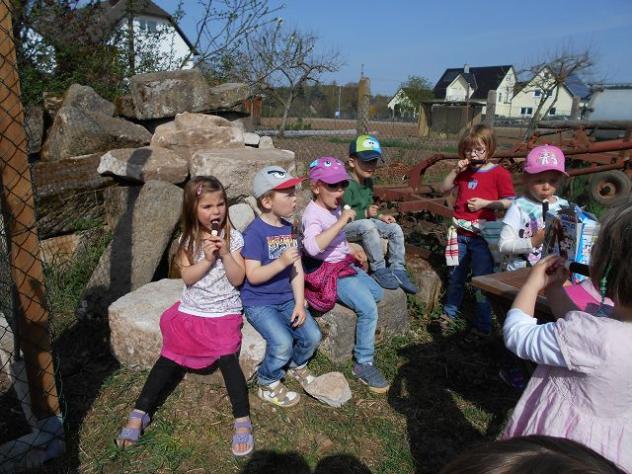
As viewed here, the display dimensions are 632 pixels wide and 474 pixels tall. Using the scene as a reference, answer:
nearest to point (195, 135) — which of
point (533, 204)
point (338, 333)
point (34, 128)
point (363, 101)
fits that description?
point (34, 128)

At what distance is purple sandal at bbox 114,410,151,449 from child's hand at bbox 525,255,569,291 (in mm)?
1865

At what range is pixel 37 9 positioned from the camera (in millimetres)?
5656

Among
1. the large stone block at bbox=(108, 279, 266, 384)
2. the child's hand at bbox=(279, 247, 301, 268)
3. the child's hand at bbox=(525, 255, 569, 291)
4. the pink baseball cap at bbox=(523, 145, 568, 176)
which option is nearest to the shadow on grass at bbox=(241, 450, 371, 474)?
the large stone block at bbox=(108, 279, 266, 384)

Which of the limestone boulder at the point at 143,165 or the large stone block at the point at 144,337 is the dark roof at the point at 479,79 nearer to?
the limestone boulder at the point at 143,165

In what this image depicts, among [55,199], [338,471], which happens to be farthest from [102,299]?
[338,471]

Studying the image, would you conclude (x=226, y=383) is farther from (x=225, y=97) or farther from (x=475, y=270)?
(x=225, y=97)

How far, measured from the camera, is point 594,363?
1.30 metres

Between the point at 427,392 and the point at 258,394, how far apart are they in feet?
3.29

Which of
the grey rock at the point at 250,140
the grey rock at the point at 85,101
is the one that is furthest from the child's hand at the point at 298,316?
the grey rock at the point at 85,101

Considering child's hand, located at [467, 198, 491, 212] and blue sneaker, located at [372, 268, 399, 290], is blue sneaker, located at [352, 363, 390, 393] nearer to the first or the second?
blue sneaker, located at [372, 268, 399, 290]

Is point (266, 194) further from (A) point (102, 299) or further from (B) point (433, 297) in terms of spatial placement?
(B) point (433, 297)

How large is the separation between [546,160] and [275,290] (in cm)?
162

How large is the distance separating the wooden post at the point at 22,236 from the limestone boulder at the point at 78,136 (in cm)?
263

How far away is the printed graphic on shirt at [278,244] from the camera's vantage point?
2.68m
